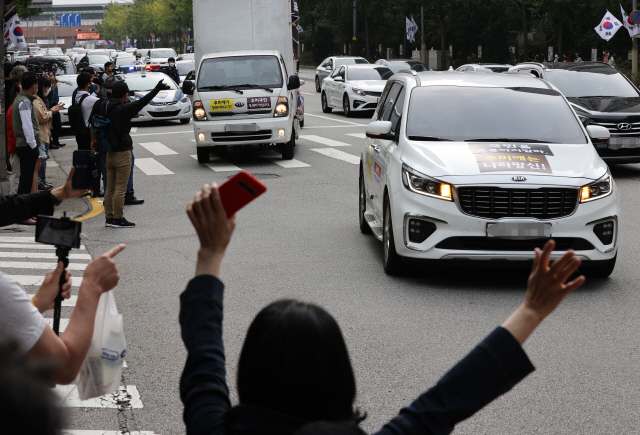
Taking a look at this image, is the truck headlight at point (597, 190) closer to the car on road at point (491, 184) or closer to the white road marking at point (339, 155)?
the car on road at point (491, 184)

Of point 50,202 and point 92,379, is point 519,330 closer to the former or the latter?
point 92,379

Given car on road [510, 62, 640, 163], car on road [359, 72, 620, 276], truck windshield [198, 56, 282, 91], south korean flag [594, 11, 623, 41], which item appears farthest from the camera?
south korean flag [594, 11, 623, 41]

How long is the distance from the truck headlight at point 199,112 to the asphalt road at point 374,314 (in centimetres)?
416

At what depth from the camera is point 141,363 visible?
5.55 metres

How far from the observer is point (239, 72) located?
1703 centimetres

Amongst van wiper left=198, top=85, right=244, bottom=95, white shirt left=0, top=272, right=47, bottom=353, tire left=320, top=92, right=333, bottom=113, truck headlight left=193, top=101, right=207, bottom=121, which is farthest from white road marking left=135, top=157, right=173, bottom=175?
white shirt left=0, top=272, right=47, bottom=353

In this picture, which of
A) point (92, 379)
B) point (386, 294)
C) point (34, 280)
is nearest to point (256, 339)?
point (92, 379)

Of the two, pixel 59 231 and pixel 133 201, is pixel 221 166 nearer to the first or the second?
pixel 133 201

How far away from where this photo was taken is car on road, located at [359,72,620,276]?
23.6ft

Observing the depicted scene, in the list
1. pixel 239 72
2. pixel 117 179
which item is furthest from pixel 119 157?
pixel 239 72

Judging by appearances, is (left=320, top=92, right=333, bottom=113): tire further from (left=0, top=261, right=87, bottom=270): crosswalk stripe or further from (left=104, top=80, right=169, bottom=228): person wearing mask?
(left=0, top=261, right=87, bottom=270): crosswalk stripe

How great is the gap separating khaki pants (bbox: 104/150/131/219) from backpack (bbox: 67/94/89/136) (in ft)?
8.54

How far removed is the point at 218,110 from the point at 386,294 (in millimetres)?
9868

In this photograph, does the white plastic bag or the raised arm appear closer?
the raised arm
